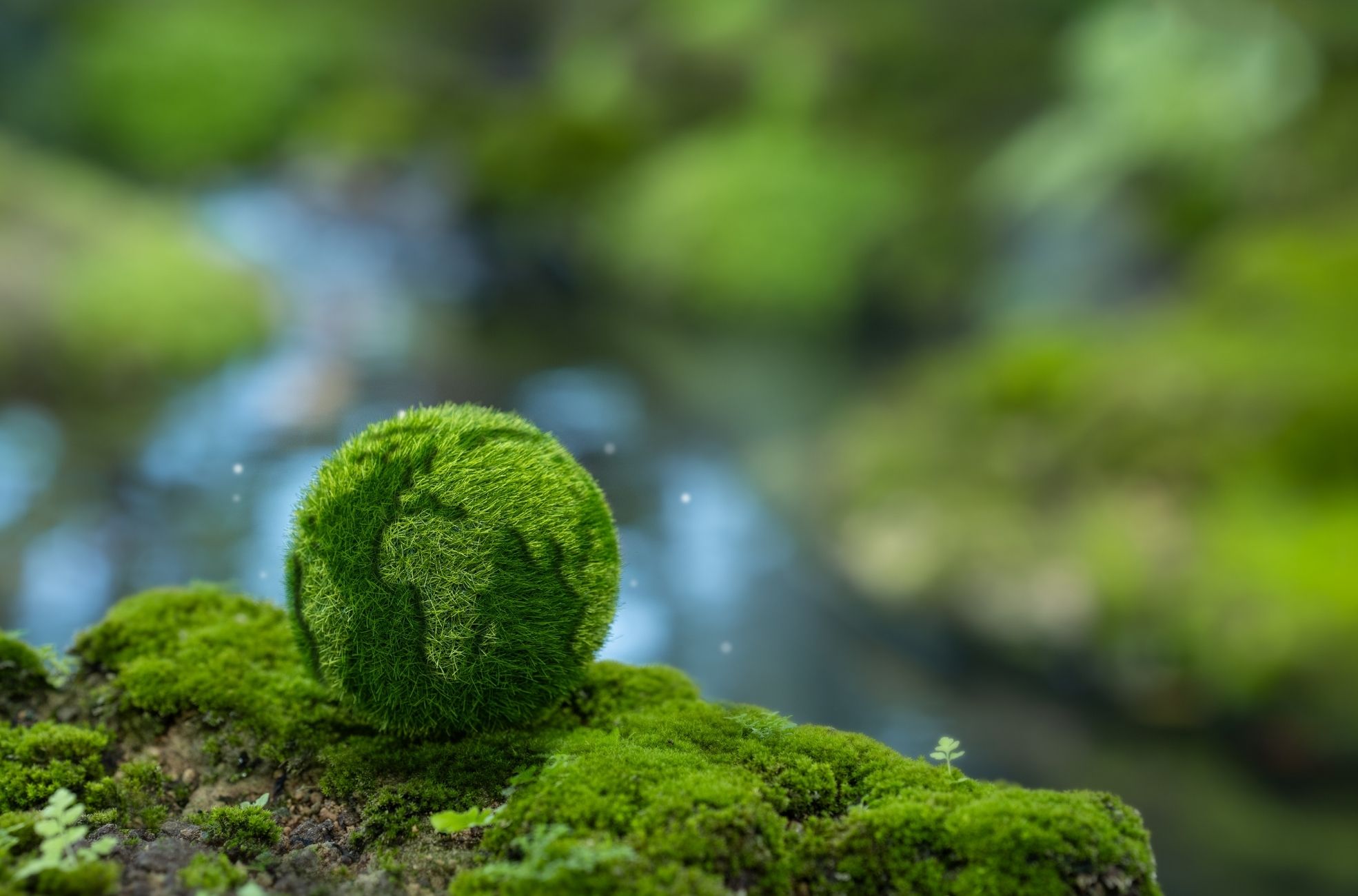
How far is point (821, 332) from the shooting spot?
643 inches

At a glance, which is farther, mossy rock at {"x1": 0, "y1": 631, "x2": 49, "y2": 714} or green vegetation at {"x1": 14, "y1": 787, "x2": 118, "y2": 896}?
mossy rock at {"x1": 0, "y1": 631, "x2": 49, "y2": 714}

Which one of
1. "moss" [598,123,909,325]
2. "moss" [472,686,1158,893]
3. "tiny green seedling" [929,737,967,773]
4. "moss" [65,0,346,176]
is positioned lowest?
"moss" [472,686,1158,893]

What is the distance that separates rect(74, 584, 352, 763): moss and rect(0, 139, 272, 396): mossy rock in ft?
31.9

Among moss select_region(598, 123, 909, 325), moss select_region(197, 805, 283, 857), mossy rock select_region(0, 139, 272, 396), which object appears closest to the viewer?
moss select_region(197, 805, 283, 857)

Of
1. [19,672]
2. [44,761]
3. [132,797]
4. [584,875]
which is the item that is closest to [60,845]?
[132,797]

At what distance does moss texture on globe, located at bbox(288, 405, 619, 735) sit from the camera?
3092 millimetres

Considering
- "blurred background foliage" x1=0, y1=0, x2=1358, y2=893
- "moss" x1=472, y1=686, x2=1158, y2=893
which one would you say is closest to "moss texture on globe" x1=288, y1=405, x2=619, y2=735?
"moss" x1=472, y1=686, x2=1158, y2=893

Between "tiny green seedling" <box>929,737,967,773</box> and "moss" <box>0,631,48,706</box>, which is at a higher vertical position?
"tiny green seedling" <box>929,737,967,773</box>

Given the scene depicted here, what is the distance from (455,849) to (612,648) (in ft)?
3.50

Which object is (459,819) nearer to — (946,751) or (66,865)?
(66,865)

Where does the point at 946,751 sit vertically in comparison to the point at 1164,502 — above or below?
below

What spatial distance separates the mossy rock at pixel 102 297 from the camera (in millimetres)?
12469

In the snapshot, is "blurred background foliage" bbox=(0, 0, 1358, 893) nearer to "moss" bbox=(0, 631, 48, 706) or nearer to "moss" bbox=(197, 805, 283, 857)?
"moss" bbox=(0, 631, 48, 706)

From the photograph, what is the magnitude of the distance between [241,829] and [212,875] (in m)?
0.38
